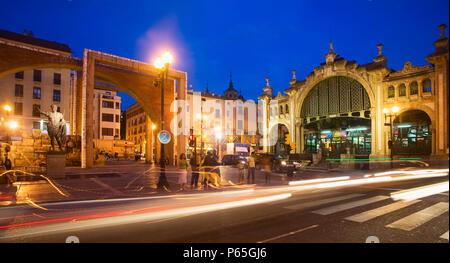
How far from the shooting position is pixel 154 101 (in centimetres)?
3127

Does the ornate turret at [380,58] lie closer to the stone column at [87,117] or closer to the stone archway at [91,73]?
the stone archway at [91,73]

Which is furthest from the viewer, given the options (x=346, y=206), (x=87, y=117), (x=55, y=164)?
(x=87, y=117)

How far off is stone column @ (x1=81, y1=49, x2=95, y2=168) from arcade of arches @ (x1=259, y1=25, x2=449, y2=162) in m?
23.0

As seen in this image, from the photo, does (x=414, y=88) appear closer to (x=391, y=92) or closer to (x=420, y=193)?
(x=391, y=92)

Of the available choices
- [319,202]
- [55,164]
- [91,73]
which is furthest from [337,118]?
[55,164]

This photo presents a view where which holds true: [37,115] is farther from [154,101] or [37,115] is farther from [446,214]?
[446,214]

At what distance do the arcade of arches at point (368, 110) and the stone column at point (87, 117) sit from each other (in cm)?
2299

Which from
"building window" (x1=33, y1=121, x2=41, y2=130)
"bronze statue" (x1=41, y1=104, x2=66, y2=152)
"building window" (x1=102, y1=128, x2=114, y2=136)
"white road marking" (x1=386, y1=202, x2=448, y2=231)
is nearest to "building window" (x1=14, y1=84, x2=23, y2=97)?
"building window" (x1=33, y1=121, x2=41, y2=130)

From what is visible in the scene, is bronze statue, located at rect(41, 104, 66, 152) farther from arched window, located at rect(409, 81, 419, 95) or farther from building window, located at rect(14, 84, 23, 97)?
arched window, located at rect(409, 81, 419, 95)

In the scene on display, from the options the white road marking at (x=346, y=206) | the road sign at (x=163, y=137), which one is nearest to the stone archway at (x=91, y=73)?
the road sign at (x=163, y=137)

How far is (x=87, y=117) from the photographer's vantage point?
84.2 ft

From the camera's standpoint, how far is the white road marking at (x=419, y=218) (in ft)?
21.4

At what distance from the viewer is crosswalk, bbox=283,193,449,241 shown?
270 inches

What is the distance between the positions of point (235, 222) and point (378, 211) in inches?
184
